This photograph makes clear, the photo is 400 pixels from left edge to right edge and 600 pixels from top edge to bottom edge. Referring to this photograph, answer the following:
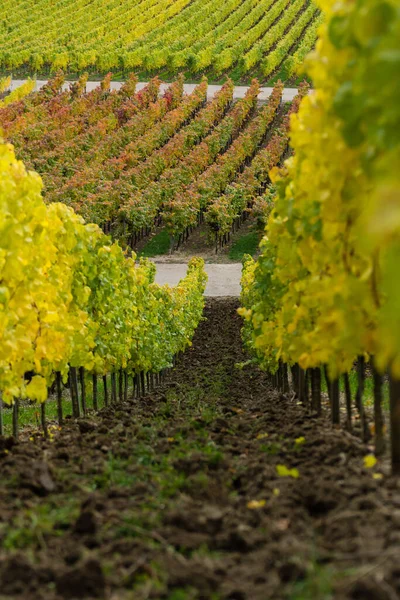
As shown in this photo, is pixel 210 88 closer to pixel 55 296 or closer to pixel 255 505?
pixel 55 296

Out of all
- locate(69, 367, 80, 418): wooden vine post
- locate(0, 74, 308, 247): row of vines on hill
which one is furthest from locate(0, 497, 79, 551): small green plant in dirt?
locate(0, 74, 308, 247): row of vines on hill

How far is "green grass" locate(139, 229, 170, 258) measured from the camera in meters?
40.4

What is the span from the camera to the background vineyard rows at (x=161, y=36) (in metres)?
69.2

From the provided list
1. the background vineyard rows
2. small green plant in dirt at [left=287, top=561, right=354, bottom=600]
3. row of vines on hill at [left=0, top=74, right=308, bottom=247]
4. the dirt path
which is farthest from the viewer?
the background vineyard rows

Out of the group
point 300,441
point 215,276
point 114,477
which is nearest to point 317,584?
point 114,477

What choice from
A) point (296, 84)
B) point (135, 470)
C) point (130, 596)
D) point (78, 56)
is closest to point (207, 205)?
point (296, 84)

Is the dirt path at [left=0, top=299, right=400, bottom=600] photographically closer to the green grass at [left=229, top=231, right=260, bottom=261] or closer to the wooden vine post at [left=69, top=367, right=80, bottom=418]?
the wooden vine post at [left=69, top=367, right=80, bottom=418]

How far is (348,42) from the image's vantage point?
14.5 ft

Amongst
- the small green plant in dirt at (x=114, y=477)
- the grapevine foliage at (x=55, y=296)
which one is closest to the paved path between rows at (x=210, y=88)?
the grapevine foliage at (x=55, y=296)

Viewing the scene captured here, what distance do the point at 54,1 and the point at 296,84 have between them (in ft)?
107

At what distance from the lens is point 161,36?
3061 inches

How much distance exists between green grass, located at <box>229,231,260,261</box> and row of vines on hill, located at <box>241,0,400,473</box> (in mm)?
30504

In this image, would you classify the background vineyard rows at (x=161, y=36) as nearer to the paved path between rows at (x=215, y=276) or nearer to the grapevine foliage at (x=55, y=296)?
the paved path between rows at (x=215, y=276)

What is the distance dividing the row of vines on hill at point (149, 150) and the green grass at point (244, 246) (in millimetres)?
914
